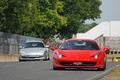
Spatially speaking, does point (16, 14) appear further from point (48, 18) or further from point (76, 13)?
point (76, 13)

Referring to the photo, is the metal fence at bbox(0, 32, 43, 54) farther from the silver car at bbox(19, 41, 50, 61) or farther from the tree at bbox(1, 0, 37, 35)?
the silver car at bbox(19, 41, 50, 61)

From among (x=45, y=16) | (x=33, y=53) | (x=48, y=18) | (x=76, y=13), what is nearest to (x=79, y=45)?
(x=33, y=53)

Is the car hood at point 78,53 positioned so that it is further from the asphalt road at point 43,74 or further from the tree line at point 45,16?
the tree line at point 45,16

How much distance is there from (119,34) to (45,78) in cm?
10643

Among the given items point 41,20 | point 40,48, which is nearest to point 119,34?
point 41,20

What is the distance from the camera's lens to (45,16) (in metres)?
86.5

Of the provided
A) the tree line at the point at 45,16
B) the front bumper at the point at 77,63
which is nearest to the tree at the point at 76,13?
the tree line at the point at 45,16

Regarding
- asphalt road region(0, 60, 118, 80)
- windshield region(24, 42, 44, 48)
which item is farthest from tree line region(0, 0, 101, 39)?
asphalt road region(0, 60, 118, 80)

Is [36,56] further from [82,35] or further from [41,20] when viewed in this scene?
[82,35]

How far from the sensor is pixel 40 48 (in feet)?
129

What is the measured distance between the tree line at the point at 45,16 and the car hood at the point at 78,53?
33.7 meters

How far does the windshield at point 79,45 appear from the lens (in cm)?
2330

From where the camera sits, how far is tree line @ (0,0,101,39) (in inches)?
2352

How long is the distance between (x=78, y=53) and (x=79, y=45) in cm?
116
